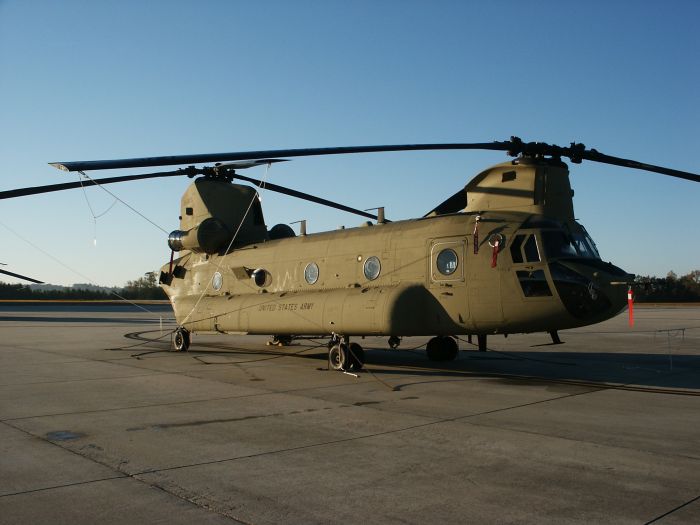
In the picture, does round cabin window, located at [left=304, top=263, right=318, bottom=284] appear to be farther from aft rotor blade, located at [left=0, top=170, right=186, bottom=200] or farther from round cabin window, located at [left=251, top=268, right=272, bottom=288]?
aft rotor blade, located at [left=0, top=170, right=186, bottom=200]

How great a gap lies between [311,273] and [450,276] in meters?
4.18

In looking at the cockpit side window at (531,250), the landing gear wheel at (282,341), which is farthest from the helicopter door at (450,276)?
the landing gear wheel at (282,341)

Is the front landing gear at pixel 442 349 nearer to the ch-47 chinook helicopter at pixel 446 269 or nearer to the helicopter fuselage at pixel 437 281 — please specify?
the ch-47 chinook helicopter at pixel 446 269

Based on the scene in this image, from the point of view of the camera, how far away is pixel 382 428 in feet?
26.0

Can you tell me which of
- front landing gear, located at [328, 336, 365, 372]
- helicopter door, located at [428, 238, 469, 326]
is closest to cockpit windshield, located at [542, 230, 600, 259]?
helicopter door, located at [428, 238, 469, 326]

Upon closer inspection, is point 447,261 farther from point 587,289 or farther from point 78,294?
point 78,294

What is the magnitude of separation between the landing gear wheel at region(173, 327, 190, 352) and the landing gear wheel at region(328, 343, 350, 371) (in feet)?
22.1

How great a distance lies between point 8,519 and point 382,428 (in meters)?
4.45

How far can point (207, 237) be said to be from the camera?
18.4 metres

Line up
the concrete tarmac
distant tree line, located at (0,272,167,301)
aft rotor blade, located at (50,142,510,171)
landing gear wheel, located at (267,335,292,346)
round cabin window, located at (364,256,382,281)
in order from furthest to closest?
distant tree line, located at (0,272,167,301) → landing gear wheel, located at (267,335,292,346) → round cabin window, located at (364,256,382,281) → aft rotor blade, located at (50,142,510,171) → the concrete tarmac

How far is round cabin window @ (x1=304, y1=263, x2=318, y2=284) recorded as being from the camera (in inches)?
612

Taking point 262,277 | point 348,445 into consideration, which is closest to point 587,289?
point 348,445

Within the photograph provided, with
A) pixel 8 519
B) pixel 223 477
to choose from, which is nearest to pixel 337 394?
pixel 223 477

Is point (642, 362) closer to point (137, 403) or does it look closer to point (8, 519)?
point (137, 403)
